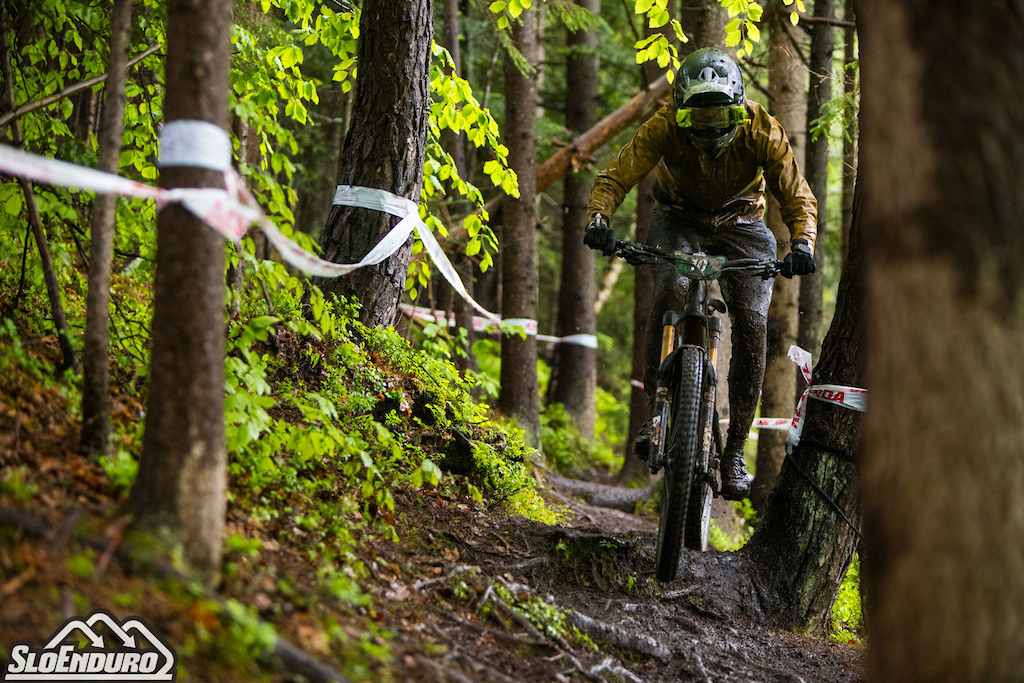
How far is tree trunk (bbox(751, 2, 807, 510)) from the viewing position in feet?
32.0

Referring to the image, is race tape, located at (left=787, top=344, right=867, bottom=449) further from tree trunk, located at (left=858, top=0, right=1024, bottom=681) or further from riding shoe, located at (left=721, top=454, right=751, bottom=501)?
tree trunk, located at (left=858, top=0, right=1024, bottom=681)

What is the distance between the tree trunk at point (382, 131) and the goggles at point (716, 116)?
6.23ft

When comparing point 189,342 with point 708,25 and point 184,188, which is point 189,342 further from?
point 708,25

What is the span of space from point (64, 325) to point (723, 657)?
3.87 metres

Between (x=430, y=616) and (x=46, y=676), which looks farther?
(x=430, y=616)

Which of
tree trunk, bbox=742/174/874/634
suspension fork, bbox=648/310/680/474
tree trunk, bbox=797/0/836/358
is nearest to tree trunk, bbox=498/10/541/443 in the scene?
tree trunk, bbox=797/0/836/358

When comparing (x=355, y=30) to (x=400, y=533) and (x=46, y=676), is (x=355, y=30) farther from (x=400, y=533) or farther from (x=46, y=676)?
(x=46, y=676)

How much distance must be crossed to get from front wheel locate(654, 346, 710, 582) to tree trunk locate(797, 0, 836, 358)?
237 inches

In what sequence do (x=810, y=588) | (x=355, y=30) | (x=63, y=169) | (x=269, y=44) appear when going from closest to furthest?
(x=63, y=169), (x=810, y=588), (x=355, y=30), (x=269, y=44)

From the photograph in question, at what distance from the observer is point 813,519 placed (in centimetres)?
564

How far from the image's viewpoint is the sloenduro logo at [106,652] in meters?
2.44

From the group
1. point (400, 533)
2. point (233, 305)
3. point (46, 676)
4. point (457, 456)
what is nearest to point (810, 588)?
point (457, 456)

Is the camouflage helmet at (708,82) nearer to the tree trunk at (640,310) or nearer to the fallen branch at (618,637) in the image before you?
the fallen branch at (618,637)

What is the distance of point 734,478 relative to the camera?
17.9 feet
